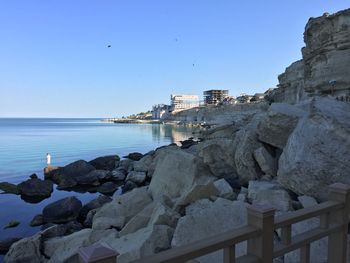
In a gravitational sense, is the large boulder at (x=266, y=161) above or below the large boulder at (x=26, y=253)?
above

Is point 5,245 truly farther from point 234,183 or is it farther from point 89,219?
point 234,183

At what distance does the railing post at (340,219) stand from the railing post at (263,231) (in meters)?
1.57

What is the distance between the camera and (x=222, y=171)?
11.3m

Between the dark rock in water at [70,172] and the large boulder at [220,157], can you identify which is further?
the dark rock in water at [70,172]

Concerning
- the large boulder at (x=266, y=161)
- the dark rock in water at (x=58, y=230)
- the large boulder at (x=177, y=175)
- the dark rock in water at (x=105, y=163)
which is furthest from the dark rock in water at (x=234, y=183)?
the dark rock in water at (x=105, y=163)

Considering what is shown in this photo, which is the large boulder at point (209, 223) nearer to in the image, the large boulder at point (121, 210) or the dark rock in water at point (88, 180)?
the large boulder at point (121, 210)

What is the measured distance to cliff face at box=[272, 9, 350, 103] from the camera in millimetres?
27578

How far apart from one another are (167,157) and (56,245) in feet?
16.1

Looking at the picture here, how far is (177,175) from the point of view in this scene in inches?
437

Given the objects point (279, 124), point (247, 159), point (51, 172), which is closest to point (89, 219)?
point (247, 159)

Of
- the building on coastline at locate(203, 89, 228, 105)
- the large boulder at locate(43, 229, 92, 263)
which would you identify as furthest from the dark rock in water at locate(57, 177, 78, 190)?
the building on coastline at locate(203, 89, 228, 105)

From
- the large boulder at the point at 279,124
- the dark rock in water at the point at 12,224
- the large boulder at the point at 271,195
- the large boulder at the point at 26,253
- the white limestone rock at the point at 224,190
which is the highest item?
the large boulder at the point at 279,124

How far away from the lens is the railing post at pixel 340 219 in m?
4.35

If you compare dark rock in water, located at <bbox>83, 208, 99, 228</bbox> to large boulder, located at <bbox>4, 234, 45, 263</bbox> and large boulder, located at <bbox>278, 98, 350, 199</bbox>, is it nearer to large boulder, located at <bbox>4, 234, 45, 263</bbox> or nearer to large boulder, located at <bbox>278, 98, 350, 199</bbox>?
large boulder, located at <bbox>4, 234, 45, 263</bbox>
